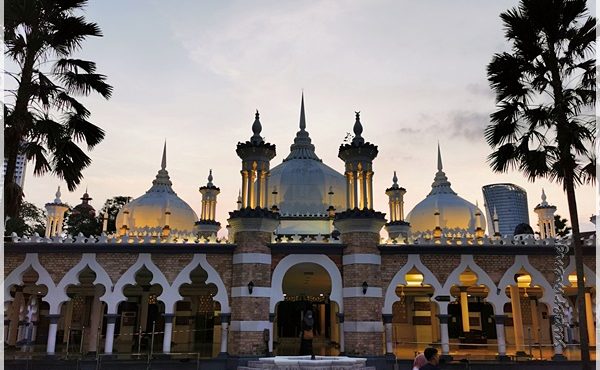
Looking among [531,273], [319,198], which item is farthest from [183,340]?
[531,273]

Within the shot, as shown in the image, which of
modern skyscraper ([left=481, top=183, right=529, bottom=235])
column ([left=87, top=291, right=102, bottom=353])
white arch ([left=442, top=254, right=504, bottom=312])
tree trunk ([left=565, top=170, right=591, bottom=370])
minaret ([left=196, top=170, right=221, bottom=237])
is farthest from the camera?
modern skyscraper ([left=481, top=183, right=529, bottom=235])

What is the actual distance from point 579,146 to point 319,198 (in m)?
16.0

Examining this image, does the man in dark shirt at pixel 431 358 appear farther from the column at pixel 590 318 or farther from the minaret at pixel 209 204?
the minaret at pixel 209 204

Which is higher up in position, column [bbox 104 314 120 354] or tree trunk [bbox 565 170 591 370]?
tree trunk [bbox 565 170 591 370]

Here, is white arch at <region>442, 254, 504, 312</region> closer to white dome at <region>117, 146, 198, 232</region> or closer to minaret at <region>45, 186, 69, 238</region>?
white dome at <region>117, 146, 198, 232</region>

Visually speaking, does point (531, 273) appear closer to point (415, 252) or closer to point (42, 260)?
point (415, 252)

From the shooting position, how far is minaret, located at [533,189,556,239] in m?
28.3

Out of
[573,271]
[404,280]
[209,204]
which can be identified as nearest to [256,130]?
[404,280]

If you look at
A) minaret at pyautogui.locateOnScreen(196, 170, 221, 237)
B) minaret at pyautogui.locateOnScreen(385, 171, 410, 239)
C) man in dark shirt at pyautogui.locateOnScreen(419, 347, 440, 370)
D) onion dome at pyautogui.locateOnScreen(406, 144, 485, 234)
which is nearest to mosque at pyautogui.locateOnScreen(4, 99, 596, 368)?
onion dome at pyautogui.locateOnScreen(406, 144, 485, 234)

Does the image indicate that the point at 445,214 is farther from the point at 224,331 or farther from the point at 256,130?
the point at 224,331

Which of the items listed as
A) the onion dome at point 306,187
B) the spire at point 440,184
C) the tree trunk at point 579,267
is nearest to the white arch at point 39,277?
the onion dome at point 306,187

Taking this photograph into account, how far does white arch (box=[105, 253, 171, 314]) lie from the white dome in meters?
9.99

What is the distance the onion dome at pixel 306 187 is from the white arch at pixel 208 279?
30.4ft

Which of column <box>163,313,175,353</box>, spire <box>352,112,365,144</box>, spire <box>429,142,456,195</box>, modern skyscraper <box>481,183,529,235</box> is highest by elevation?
modern skyscraper <box>481,183,529,235</box>
